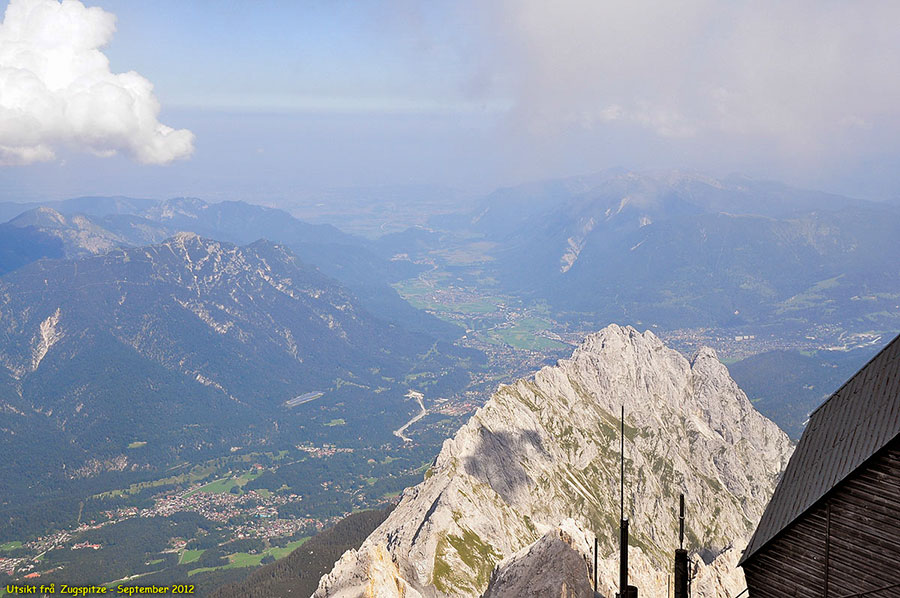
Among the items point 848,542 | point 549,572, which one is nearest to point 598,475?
point 549,572

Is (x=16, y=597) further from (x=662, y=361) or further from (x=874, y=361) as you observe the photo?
(x=874, y=361)

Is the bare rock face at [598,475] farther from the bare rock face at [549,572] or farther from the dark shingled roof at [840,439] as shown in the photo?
the dark shingled roof at [840,439]

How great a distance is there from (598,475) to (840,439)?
125m

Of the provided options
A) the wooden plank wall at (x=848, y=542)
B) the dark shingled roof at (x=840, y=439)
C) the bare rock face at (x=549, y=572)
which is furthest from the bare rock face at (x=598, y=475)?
the wooden plank wall at (x=848, y=542)

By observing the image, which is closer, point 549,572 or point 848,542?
point 848,542

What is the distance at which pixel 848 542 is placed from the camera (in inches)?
562

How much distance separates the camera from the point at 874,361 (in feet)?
52.1

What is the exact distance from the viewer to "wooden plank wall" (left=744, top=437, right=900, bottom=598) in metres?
13.7

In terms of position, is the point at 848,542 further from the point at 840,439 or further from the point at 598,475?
the point at 598,475

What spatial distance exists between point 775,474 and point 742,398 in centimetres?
2258

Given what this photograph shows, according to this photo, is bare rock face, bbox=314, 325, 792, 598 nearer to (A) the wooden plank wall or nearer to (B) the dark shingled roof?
(B) the dark shingled roof

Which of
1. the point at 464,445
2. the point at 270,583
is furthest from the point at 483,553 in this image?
the point at 270,583

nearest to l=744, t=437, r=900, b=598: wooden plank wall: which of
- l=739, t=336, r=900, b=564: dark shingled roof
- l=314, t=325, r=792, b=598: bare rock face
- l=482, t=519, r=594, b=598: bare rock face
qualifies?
l=739, t=336, r=900, b=564: dark shingled roof

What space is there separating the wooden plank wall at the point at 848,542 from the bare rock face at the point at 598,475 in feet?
128
